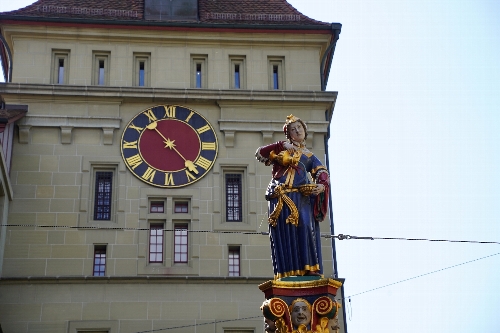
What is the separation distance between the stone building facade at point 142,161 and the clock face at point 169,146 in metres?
0.07

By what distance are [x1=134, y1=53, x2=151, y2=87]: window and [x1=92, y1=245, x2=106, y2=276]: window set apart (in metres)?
5.32

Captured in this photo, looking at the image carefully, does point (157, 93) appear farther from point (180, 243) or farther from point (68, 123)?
point (180, 243)

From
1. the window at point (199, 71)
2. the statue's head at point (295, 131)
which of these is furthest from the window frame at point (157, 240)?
the statue's head at point (295, 131)

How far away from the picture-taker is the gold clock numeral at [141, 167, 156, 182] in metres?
27.3

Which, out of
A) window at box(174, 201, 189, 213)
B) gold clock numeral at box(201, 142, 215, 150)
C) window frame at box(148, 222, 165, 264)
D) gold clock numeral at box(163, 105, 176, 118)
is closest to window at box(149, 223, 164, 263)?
window frame at box(148, 222, 165, 264)

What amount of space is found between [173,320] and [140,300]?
1040mm

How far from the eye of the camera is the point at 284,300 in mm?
11844

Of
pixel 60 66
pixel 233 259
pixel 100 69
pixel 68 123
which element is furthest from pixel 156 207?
pixel 60 66

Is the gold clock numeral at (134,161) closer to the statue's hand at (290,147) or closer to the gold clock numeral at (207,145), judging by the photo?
the gold clock numeral at (207,145)

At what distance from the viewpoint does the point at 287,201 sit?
41.6ft

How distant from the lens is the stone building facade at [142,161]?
84.5 ft

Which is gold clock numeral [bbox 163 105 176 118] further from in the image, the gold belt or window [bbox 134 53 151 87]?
Result: the gold belt

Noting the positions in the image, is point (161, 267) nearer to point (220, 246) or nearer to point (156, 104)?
point (220, 246)

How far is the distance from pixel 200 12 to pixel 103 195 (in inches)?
282
